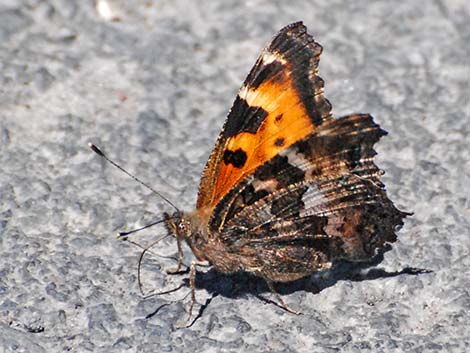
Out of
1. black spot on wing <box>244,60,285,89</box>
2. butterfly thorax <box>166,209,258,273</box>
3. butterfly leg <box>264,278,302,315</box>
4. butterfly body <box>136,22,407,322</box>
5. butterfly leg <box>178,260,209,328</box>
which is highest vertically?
black spot on wing <box>244,60,285,89</box>

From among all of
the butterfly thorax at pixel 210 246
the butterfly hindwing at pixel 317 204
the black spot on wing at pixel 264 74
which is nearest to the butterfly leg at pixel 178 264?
the butterfly thorax at pixel 210 246

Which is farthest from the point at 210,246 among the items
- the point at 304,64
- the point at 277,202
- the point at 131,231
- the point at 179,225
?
the point at 304,64

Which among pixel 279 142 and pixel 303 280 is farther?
pixel 303 280

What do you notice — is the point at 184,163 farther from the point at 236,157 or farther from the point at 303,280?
the point at 303,280

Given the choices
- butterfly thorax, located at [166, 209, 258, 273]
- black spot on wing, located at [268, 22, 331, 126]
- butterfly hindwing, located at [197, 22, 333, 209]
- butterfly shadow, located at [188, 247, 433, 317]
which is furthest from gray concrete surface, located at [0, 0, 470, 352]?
black spot on wing, located at [268, 22, 331, 126]

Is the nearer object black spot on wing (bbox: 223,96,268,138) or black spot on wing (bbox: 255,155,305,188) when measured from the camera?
black spot on wing (bbox: 255,155,305,188)

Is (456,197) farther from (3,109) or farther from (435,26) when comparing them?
(3,109)

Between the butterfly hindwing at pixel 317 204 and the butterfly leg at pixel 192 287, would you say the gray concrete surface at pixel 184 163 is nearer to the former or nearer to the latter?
the butterfly leg at pixel 192 287

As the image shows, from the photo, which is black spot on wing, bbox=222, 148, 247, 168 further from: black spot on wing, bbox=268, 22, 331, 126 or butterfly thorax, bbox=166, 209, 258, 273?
black spot on wing, bbox=268, 22, 331, 126
